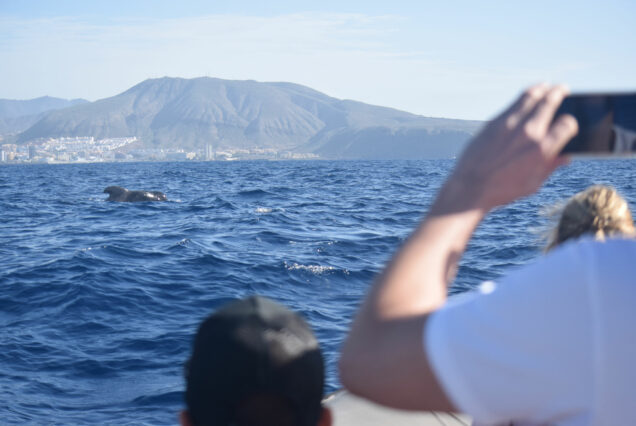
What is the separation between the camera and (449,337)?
3.15ft

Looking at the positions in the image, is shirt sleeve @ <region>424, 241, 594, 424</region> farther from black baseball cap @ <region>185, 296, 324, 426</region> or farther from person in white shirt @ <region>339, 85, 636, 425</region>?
black baseball cap @ <region>185, 296, 324, 426</region>

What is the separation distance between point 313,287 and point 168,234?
6.34 meters

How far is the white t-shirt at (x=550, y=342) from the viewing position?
93 cm

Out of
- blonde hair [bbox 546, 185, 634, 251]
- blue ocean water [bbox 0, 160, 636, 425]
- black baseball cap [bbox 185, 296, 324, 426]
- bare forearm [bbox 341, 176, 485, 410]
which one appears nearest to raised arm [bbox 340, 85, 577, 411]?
bare forearm [bbox 341, 176, 485, 410]

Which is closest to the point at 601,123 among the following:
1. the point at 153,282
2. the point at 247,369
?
the point at 247,369

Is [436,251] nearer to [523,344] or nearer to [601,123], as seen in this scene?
[523,344]

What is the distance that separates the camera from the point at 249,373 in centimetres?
127

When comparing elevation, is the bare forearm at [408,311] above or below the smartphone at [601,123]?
below

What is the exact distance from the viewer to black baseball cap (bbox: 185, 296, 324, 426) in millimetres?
1271

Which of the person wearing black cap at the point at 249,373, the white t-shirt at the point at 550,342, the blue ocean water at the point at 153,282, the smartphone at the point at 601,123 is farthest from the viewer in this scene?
the blue ocean water at the point at 153,282

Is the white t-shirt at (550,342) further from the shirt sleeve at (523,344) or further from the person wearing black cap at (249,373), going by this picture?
the person wearing black cap at (249,373)

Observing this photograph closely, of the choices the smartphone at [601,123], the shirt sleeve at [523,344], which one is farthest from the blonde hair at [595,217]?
the shirt sleeve at [523,344]

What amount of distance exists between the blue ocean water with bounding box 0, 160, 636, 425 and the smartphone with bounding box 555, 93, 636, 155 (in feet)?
4.42

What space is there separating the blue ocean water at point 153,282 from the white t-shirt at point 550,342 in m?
1.45
